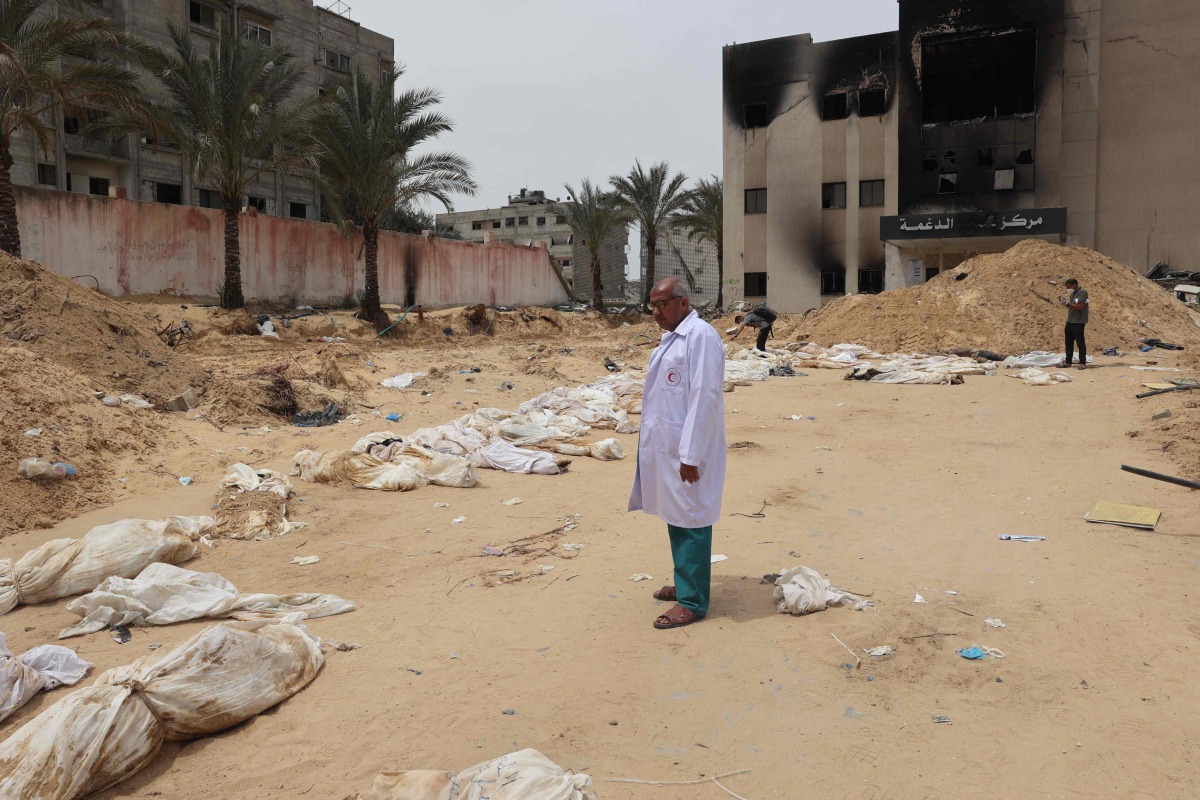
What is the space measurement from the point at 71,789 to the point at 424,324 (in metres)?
20.5

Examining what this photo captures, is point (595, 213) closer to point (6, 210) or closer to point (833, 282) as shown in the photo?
point (833, 282)

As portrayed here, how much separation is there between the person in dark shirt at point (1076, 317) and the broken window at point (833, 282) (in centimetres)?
1723

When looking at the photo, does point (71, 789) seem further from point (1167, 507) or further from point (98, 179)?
point (98, 179)

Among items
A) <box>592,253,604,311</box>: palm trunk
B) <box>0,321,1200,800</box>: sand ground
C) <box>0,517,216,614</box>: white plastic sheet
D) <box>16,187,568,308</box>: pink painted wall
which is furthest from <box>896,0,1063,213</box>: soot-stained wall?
<box>0,517,216,614</box>: white plastic sheet

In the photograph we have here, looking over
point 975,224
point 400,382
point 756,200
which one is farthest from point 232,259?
point 975,224

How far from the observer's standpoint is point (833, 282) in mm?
31156

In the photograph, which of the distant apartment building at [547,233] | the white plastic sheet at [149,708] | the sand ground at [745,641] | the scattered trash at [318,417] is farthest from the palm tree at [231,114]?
the distant apartment building at [547,233]

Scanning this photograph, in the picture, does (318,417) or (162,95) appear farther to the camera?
(162,95)

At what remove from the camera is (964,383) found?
514 inches

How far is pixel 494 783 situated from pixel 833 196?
103ft

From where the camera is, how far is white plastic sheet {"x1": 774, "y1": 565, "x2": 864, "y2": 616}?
3.88 m

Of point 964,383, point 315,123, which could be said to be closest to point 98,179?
point 315,123

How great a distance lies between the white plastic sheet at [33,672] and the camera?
118 inches

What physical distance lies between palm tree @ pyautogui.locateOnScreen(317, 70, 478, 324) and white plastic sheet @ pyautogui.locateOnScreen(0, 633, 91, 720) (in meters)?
17.8
